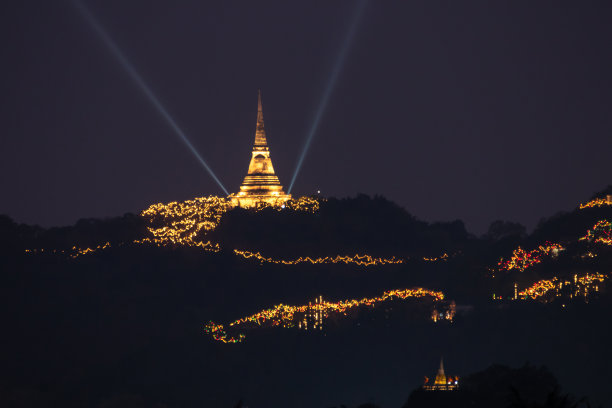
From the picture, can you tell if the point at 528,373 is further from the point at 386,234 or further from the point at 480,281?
the point at 386,234

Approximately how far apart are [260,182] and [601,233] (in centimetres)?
3578

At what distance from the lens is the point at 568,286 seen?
366 ft

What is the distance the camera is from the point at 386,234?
135375mm

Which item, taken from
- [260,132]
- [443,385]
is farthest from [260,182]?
[443,385]

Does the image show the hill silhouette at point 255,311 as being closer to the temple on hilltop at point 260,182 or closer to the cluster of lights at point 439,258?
the cluster of lights at point 439,258

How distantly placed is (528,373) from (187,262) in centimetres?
3947

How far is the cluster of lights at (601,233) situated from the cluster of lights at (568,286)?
3.46m

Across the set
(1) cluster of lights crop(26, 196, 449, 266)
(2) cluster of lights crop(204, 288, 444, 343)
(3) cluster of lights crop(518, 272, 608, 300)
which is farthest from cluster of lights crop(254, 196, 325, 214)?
(3) cluster of lights crop(518, 272, 608, 300)

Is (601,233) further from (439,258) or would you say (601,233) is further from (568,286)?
(439,258)

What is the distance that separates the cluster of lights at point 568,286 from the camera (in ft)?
362

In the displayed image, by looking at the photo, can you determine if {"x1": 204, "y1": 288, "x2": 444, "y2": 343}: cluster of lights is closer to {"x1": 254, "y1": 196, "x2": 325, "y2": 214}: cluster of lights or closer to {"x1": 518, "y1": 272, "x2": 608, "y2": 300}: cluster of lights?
{"x1": 518, "y1": 272, "x2": 608, "y2": 300}: cluster of lights

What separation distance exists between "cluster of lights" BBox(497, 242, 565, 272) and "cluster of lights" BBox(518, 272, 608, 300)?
3863 millimetres

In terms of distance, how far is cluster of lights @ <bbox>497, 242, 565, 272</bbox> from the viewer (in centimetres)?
11712

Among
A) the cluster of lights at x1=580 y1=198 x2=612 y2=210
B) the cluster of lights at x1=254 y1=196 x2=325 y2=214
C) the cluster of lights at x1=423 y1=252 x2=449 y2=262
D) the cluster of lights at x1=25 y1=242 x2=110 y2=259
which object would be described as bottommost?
the cluster of lights at x1=25 y1=242 x2=110 y2=259
